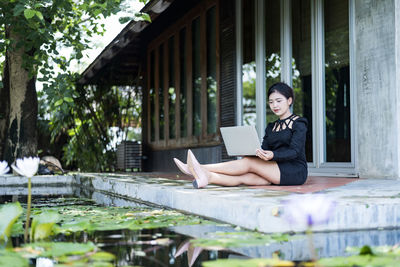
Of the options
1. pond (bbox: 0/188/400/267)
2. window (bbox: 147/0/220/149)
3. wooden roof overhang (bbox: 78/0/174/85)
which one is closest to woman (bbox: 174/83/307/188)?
pond (bbox: 0/188/400/267)

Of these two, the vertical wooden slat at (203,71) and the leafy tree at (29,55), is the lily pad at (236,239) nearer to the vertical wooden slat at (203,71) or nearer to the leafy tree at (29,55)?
the leafy tree at (29,55)

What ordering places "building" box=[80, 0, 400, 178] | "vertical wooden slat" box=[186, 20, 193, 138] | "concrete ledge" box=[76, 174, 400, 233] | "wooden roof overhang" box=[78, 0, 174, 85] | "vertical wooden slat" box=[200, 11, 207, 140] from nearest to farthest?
"concrete ledge" box=[76, 174, 400, 233] → "building" box=[80, 0, 400, 178] → "vertical wooden slat" box=[200, 11, 207, 140] → "vertical wooden slat" box=[186, 20, 193, 138] → "wooden roof overhang" box=[78, 0, 174, 85]

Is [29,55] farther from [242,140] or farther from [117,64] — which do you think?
[242,140]

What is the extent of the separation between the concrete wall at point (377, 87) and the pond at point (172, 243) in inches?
70.6

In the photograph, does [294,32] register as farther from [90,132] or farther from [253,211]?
[90,132]

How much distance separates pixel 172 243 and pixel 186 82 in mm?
6789

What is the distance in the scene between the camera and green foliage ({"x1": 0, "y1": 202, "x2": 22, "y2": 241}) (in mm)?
2516

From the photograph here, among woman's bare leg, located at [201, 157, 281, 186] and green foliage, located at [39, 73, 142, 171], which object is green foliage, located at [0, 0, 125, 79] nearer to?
woman's bare leg, located at [201, 157, 281, 186]

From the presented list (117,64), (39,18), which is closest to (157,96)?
(117,64)

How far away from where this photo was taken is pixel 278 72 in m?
6.37

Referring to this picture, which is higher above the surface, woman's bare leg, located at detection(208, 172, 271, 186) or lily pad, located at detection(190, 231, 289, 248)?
woman's bare leg, located at detection(208, 172, 271, 186)

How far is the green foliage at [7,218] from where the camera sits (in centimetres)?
252

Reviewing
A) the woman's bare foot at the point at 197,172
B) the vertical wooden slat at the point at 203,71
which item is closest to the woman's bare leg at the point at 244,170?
the woman's bare foot at the point at 197,172

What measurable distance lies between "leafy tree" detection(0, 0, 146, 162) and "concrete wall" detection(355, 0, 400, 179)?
2.43m
